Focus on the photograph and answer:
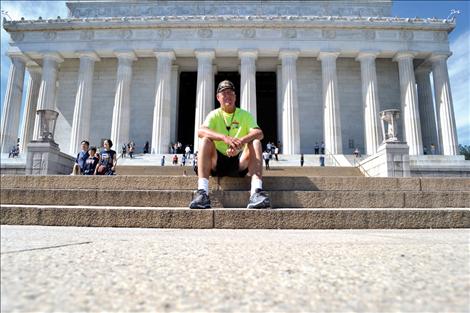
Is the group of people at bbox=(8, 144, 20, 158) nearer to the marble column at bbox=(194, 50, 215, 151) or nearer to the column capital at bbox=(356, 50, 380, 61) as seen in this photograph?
the marble column at bbox=(194, 50, 215, 151)

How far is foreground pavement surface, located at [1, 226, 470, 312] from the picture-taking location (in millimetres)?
1189

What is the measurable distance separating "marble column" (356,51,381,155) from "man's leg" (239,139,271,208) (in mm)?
25991

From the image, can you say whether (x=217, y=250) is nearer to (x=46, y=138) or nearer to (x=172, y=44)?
(x=46, y=138)

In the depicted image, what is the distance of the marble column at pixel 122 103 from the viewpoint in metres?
29.2

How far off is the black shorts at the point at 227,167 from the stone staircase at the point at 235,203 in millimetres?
239

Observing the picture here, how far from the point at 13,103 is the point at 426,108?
40473mm

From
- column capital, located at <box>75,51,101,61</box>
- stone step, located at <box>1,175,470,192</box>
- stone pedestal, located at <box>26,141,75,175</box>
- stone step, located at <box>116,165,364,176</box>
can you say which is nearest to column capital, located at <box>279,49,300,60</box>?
stone step, located at <box>116,165,364,176</box>

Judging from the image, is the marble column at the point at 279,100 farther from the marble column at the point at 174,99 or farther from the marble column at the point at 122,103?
the marble column at the point at 122,103

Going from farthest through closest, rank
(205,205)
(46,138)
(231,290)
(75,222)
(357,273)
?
1. (46,138)
2. (205,205)
3. (75,222)
4. (357,273)
5. (231,290)

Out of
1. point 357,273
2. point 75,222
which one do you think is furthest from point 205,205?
point 357,273

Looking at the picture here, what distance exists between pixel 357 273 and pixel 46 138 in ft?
55.1

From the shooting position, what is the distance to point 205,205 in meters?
4.73

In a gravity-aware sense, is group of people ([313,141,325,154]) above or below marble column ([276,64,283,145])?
below

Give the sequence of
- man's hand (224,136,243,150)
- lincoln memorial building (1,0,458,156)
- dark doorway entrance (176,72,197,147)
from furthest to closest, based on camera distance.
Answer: dark doorway entrance (176,72,197,147) → lincoln memorial building (1,0,458,156) → man's hand (224,136,243,150)
